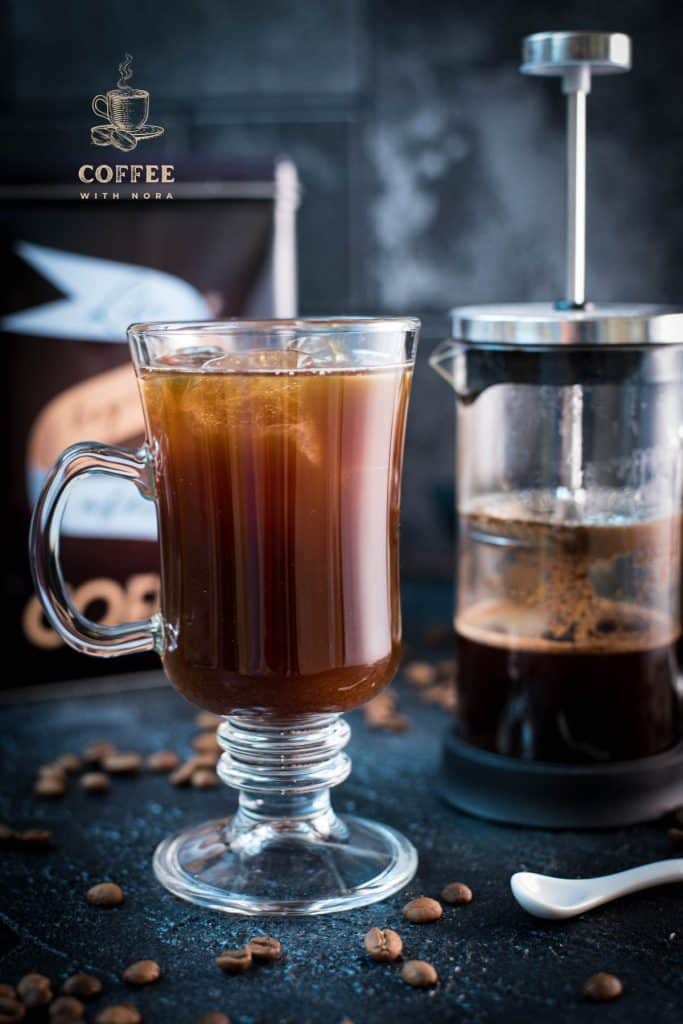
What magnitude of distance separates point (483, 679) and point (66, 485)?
40cm

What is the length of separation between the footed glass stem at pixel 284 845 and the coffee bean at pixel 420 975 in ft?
0.38

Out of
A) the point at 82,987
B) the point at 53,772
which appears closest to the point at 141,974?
the point at 82,987

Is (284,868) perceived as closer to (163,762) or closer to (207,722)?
(163,762)

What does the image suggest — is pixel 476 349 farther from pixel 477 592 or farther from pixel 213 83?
pixel 213 83

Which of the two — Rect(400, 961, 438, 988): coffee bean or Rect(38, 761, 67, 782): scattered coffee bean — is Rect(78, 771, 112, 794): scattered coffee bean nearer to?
Rect(38, 761, 67, 782): scattered coffee bean

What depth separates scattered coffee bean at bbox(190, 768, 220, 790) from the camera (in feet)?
4.17

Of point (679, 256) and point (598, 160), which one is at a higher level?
point (598, 160)

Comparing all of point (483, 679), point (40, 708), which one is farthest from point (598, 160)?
point (40, 708)

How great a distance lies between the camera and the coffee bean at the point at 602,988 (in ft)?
2.89

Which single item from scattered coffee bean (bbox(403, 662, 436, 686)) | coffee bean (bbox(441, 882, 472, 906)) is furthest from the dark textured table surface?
scattered coffee bean (bbox(403, 662, 436, 686))

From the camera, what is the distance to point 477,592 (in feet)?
3.98

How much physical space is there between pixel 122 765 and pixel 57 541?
1.02 feet

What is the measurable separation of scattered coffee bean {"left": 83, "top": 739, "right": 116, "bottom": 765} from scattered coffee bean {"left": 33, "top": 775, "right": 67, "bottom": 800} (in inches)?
2.4

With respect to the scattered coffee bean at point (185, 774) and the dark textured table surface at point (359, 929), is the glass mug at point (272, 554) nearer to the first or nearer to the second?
the dark textured table surface at point (359, 929)
